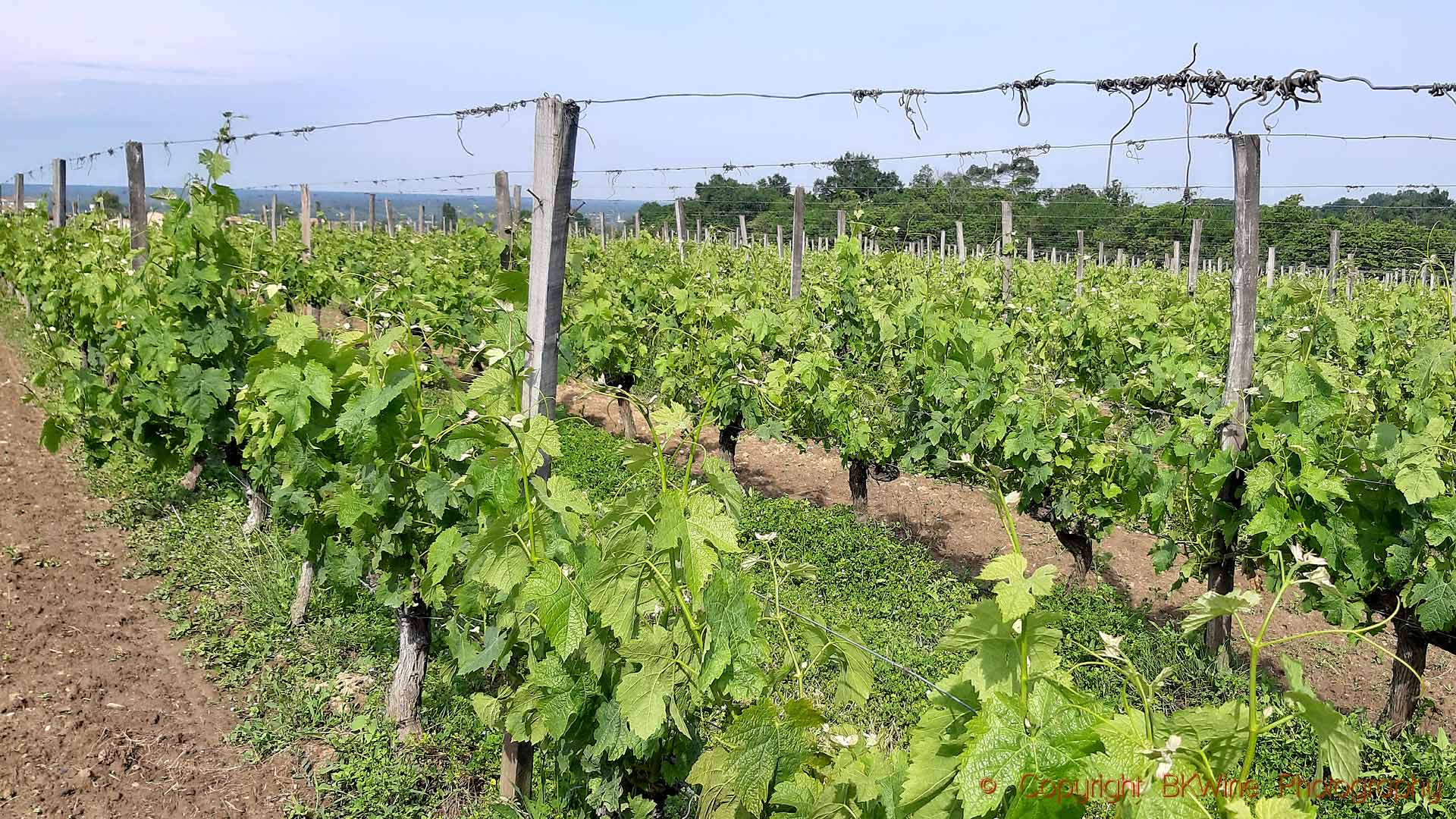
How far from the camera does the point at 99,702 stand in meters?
3.86

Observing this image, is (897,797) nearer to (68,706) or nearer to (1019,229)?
(68,706)

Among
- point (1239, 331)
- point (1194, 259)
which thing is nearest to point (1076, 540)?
point (1239, 331)

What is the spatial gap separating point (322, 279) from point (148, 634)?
25.4ft

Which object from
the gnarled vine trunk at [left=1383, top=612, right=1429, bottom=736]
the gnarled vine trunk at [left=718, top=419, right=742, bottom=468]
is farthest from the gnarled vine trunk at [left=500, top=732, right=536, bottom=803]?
the gnarled vine trunk at [left=718, top=419, right=742, bottom=468]

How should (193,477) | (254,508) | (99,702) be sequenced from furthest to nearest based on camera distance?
(193,477) → (254,508) → (99,702)

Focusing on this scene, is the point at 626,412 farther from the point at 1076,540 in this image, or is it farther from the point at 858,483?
the point at 1076,540

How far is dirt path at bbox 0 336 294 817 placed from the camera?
3313mm

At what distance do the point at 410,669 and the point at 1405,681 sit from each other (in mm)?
4139

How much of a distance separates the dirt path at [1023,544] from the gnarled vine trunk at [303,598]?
1548 mm

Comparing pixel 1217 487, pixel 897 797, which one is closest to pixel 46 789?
pixel 897 797

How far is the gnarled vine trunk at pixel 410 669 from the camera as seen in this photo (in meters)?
3.73

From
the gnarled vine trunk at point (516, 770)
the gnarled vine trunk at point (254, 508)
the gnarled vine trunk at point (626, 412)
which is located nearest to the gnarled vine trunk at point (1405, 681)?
the gnarled vine trunk at point (516, 770)

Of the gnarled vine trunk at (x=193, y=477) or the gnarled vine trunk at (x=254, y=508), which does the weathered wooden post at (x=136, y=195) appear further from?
the gnarled vine trunk at (x=254, y=508)

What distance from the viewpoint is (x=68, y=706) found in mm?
3807
